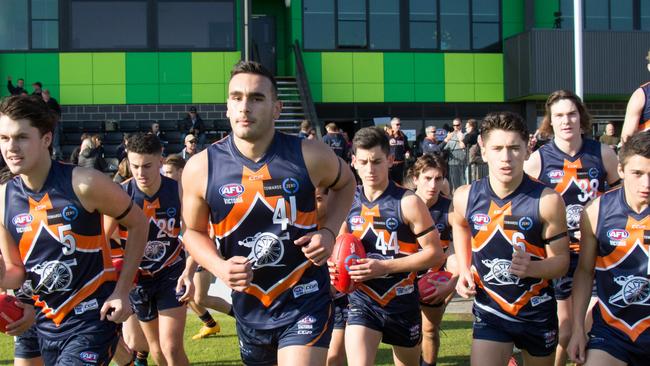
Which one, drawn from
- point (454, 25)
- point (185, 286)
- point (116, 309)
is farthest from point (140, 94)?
point (116, 309)

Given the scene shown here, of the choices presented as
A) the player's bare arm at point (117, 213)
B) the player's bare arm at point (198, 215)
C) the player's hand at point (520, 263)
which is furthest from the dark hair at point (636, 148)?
the player's bare arm at point (117, 213)

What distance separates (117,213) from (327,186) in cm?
135

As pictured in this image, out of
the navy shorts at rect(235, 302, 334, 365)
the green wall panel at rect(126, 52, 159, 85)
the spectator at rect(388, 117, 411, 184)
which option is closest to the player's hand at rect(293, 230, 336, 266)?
the navy shorts at rect(235, 302, 334, 365)

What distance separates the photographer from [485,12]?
2727 centimetres

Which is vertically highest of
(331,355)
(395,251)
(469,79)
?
(469,79)

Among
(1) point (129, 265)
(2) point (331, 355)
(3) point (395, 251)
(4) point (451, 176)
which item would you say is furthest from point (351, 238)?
(4) point (451, 176)

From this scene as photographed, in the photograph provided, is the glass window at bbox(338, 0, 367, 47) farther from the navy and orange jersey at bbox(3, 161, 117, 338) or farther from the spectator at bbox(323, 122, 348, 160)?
the navy and orange jersey at bbox(3, 161, 117, 338)

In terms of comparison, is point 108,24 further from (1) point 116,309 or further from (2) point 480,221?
(1) point 116,309

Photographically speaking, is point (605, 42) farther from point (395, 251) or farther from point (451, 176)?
point (395, 251)

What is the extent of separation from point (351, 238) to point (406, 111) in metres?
21.2

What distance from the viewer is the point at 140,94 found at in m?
25.4

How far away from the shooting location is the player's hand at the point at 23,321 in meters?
4.71

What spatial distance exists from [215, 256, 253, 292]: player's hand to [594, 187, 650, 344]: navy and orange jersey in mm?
2318

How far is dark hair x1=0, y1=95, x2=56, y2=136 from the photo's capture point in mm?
4668
